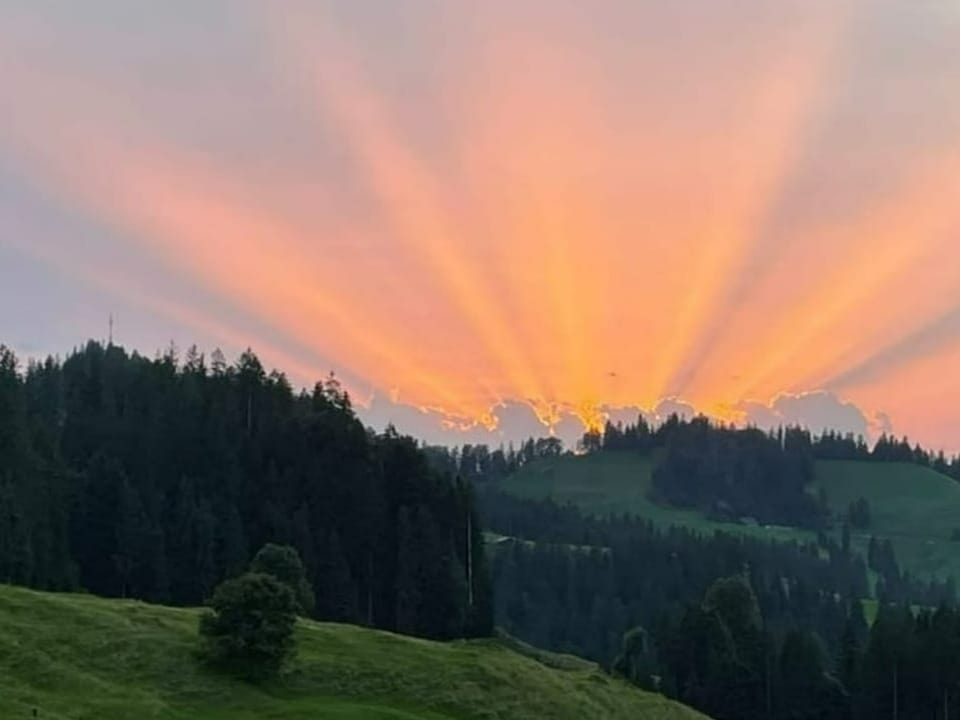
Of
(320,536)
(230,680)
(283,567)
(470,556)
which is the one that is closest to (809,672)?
(470,556)

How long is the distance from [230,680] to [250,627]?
318 cm

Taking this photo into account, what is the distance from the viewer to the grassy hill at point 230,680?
65875mm

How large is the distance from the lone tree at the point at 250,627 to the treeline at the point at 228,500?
5179 centimetres

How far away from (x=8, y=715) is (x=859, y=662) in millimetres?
102416

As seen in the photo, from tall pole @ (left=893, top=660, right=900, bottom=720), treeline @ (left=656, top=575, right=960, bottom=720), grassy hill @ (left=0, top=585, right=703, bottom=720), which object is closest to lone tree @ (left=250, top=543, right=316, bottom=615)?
grassy hill @ (left=0, top=585, right=703, bottom=720)

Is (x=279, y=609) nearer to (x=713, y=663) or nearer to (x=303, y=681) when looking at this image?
(x=303, y=681)

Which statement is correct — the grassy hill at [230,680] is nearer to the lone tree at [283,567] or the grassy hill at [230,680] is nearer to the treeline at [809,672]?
the lone tree at [283,567]

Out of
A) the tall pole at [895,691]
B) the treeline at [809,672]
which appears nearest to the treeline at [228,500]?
the treeline at [809,672]

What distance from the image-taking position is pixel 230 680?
71.9 metres

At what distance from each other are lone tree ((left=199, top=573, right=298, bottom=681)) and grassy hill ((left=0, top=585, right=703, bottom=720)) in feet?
4.31

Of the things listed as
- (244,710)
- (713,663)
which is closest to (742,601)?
(713,663)

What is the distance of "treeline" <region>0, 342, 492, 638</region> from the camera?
5192 inches

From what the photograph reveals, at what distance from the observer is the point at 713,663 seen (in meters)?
137

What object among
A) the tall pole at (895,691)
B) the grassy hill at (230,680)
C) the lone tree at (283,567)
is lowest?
the tall pole at (895,691)
